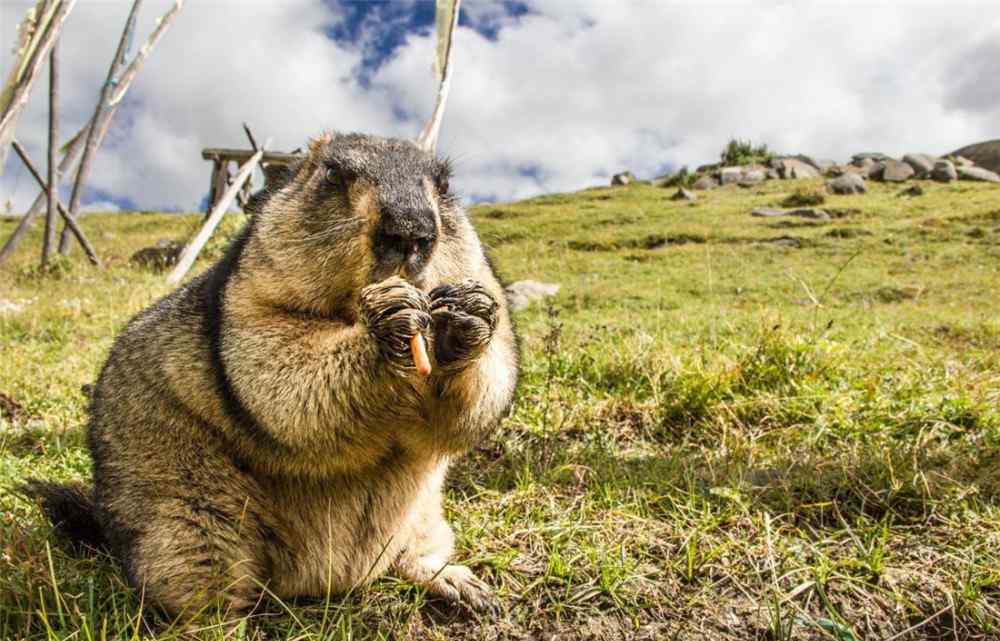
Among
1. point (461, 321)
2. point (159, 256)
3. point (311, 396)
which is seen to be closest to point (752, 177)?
point (159, 256)

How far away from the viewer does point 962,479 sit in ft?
11.6

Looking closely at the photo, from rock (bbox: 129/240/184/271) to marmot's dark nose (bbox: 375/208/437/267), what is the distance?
12307 millimetres

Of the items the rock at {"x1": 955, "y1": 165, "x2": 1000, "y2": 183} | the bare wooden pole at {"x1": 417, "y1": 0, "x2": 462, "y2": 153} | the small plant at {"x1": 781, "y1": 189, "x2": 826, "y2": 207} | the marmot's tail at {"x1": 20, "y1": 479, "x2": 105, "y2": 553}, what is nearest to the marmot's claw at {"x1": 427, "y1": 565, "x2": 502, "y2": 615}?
the marmot's tail at {"x1": 20, "y1": 479, "x2": 105, "y2": 553}

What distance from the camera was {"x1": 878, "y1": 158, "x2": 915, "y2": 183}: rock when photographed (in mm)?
28219

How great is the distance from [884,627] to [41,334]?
25.8ft

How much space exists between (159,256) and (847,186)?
21.4 meters

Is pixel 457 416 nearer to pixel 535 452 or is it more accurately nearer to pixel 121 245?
pixel 535 452

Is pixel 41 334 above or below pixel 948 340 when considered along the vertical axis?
above

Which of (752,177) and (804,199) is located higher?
(752,177)

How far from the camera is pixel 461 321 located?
2268mm

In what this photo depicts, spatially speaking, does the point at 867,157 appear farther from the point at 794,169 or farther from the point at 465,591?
the point at 465,591

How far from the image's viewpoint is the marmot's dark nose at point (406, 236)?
233 centimetres

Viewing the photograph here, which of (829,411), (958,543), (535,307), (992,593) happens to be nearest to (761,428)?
(829,411)

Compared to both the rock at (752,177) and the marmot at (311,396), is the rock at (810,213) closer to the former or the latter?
the rock at (752,177)
